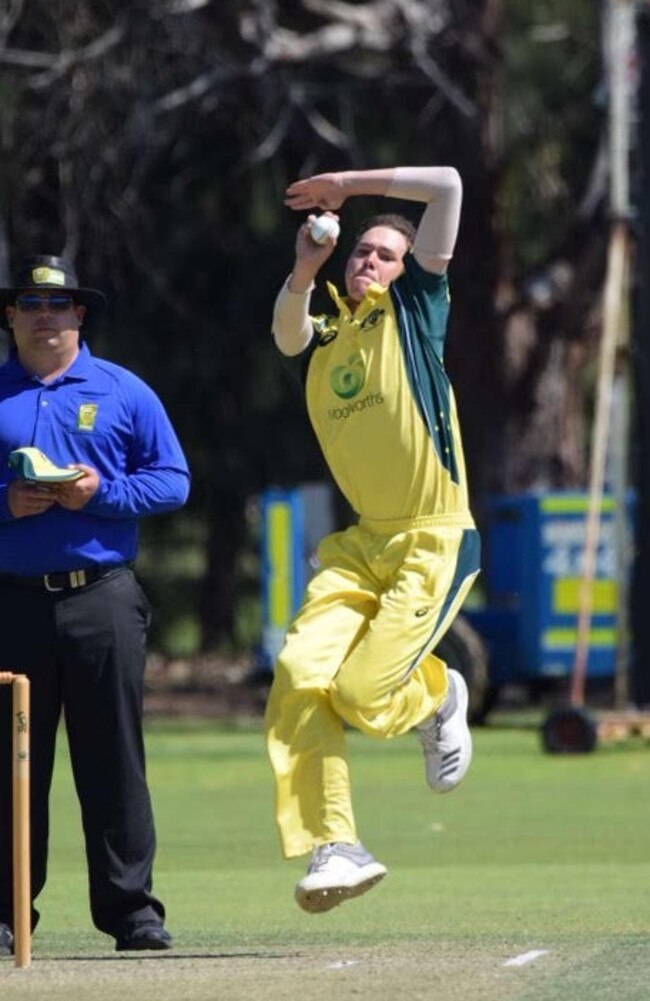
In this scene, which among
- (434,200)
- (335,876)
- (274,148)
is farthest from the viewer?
(274,148)

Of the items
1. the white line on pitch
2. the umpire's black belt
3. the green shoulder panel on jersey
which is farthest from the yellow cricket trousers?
the umpire's black belt

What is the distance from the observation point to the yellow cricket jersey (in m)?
8.60

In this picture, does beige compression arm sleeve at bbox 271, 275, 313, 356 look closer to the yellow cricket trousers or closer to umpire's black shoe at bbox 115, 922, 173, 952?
the yellow cricket trousers

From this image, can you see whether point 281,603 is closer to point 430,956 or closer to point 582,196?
point 582,196

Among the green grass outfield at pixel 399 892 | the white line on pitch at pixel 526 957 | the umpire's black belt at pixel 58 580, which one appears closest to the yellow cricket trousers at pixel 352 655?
the green grass outfield at pixel 399 892

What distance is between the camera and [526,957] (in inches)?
326

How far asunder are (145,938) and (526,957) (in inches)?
52.9

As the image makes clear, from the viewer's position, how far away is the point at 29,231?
26281mm

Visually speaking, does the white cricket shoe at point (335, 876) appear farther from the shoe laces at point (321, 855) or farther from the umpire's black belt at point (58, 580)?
the umpire's black belt at point (58, 580)

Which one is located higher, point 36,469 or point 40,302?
point 40,302

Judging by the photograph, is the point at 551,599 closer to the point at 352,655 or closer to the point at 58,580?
the point at 58,580

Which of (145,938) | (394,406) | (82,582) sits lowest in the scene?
(145,938)

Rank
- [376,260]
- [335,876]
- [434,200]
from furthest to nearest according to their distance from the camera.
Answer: [376,260]
[434,200]
[335,876]

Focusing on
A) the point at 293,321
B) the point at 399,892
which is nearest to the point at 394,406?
the point at 293,321
